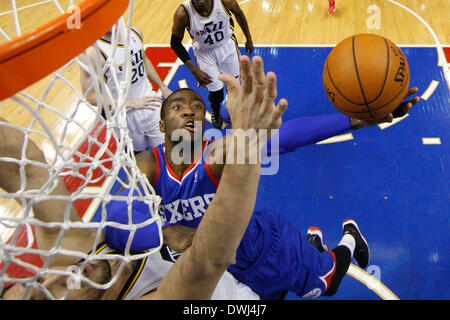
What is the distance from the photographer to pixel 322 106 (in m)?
3.85

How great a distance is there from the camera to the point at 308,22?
5336 mm

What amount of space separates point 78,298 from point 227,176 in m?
0.66

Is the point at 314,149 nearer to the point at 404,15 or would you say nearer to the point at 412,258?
the point at 412,258

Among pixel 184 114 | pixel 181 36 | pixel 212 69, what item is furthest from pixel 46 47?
pixel 212 69

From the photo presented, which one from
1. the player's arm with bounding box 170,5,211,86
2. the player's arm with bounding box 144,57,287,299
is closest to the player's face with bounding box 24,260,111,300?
the player's arm with bounding box 144,57,287,299

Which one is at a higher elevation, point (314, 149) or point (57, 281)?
point (57, 281)

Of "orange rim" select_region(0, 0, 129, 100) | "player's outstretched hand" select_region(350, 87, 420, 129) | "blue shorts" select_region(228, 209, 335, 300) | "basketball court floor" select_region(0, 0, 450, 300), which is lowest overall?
"basketball court floor" select_region(0, 0, 450, 300)

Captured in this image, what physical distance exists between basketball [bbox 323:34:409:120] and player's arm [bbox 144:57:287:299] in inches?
48.9

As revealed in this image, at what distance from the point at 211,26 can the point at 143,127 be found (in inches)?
48.2

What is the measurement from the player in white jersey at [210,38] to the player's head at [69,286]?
8.22 ft

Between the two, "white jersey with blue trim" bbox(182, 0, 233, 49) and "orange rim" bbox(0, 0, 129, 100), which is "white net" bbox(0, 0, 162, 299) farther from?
"white jersey with blue trim" bbox(182, 0, 233, 49)

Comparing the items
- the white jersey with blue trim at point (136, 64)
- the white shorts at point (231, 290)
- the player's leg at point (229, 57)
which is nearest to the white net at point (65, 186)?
the white shorts at point (231, 290)

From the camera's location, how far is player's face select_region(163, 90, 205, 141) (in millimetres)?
2174
